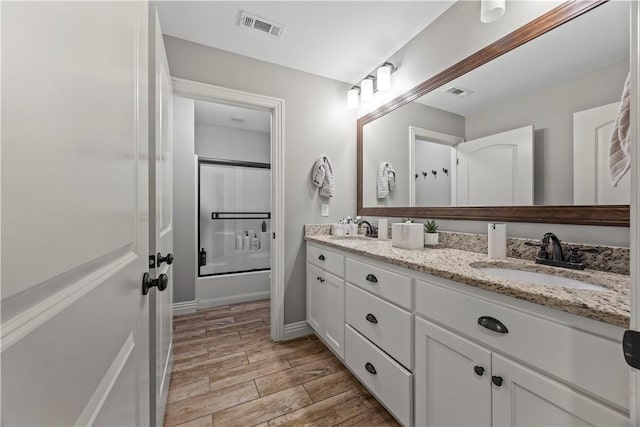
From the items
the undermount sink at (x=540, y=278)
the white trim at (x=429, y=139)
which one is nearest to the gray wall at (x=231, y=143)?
the white trim at (x=429, y=139)

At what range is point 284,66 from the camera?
2262mm

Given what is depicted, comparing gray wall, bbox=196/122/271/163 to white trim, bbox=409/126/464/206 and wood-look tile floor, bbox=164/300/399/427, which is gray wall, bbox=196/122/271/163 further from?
white trim, bbox=409/126/464/206

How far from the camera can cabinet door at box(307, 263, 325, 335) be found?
2.04 meters

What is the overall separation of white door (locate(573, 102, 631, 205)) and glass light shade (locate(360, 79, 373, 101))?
149cm

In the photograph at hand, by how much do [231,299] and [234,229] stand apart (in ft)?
3.33

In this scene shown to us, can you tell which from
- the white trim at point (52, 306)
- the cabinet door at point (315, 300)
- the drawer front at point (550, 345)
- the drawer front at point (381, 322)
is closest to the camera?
the white trim at point (52, 306)

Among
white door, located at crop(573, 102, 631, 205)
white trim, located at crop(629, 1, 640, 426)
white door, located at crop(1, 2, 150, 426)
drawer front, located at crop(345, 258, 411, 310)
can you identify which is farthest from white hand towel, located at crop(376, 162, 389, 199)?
white door, located at crop(1, 2, 150, 426)

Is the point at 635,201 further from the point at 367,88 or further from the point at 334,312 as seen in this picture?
the point at 367,88

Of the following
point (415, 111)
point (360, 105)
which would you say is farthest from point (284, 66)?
point (415, 111)

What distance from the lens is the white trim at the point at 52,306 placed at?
0.24 m

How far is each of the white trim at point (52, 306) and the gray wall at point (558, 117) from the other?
1.66m

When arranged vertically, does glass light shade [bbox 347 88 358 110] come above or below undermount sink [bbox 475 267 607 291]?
above

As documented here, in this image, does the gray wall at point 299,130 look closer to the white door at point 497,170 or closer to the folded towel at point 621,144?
the white door at point 497,170

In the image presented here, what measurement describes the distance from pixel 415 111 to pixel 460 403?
5.94ft
